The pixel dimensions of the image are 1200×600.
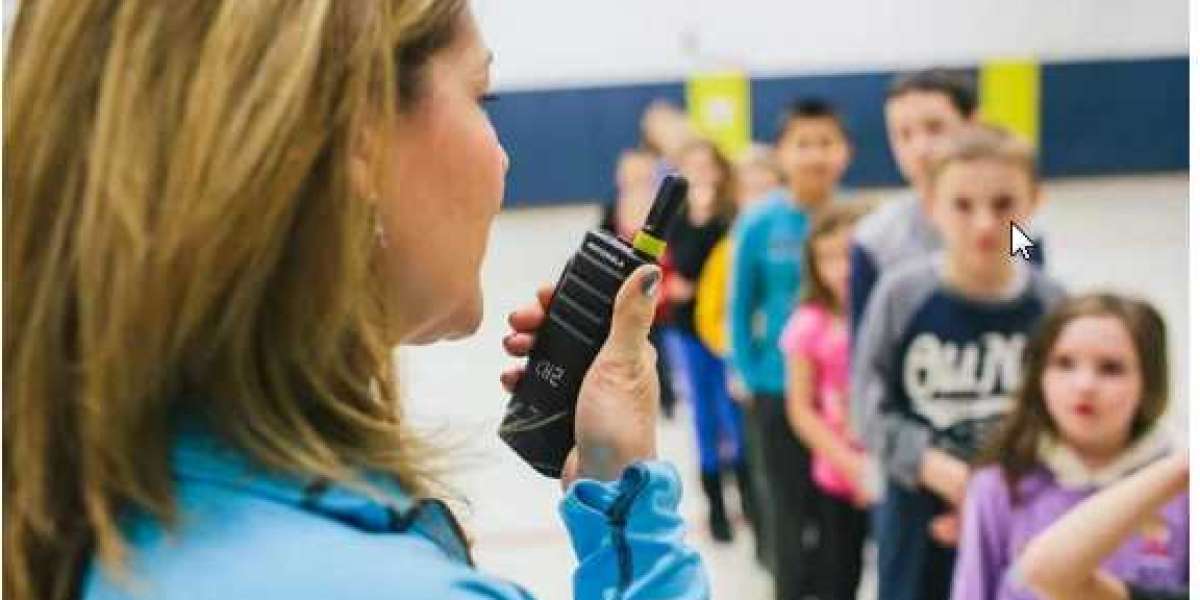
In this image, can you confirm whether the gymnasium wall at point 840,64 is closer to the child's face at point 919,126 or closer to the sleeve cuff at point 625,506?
the child's face at point 919,126

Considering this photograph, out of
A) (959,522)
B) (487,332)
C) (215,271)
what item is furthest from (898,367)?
(215,271)

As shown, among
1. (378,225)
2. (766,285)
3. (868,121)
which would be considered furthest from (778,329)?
(378,225)

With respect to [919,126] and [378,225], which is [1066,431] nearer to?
[919,126]

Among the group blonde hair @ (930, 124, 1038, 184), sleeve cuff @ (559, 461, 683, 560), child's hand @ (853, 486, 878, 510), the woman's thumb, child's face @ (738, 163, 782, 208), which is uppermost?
the woman's thumb

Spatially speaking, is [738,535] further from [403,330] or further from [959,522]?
[403,330]

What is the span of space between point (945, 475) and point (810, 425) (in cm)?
51

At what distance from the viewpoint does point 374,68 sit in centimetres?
50

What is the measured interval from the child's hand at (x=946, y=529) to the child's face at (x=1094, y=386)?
236 mm

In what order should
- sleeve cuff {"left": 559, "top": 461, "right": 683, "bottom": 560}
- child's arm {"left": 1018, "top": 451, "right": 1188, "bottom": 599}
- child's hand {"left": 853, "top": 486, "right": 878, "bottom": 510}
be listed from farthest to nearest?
child's hand {"left": 853, "top": 486, "right": 878, "bottom": 510}
child's arm {"left": 1018, "top": 451, "right": 1188, "bottom": 599}
sleeve cuff {"left": 559, "top": 461, "right": 683, "bottom": 560}

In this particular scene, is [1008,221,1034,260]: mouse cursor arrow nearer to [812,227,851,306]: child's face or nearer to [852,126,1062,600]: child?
[852,126,1062,600]: child

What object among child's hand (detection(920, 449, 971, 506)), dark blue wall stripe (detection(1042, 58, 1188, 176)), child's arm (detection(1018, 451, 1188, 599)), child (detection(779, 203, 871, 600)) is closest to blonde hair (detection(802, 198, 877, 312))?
child (detection(779, 203, 871, 600))

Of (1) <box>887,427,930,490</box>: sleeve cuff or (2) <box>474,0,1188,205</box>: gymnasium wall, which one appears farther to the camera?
(2) <box>474,0,1188,205</box>: gymnasium wall

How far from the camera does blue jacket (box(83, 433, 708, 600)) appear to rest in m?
0.47

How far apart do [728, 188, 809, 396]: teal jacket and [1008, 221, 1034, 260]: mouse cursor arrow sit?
62 cm
